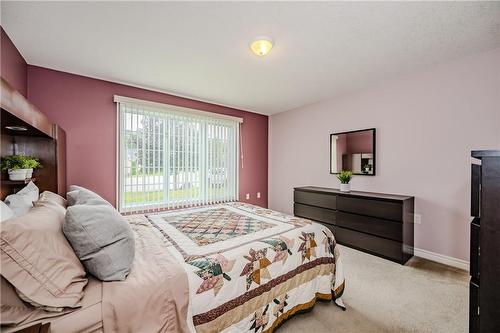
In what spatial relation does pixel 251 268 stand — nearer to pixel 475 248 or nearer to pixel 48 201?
pixel 475 248

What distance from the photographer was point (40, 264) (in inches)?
36.1

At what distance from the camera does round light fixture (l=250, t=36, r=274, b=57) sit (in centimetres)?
212

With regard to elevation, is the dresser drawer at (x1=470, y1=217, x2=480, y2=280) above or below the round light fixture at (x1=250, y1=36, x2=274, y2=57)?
below

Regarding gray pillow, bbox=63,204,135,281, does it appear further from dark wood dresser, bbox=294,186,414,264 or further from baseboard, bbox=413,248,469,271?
baseboard, bbox=413,248,469,271

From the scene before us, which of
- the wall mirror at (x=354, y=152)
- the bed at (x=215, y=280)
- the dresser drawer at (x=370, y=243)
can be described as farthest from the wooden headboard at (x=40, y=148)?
the wall mirror at (x=354, y=152)

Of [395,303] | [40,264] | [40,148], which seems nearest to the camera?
[40,264]

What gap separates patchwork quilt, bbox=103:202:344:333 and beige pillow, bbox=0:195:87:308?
0.51 feet

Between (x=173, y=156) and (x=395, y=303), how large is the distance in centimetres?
353

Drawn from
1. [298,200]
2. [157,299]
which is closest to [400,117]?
[298,200]

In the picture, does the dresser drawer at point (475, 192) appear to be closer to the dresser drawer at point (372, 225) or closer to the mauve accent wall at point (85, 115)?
the dresser drawer at point (372, 225)

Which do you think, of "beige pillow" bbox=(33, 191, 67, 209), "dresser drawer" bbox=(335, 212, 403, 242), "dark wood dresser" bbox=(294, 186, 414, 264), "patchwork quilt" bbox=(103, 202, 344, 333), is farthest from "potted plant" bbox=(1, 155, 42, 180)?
"dresser drawer" bbox=(335, 212, 403, 242)

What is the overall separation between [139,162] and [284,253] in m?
2.83

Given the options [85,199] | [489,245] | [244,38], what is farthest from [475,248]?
[85,199]

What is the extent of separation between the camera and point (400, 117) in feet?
10.2
